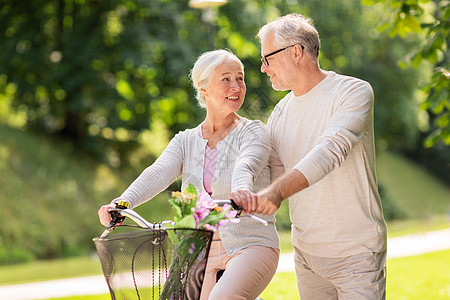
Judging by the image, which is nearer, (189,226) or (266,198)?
(189,226)

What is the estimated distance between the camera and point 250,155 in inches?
119

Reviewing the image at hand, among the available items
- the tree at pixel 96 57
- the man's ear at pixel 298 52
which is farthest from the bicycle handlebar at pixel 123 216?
the tree at pixel 96 57

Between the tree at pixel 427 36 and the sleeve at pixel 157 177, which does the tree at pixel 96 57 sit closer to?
the tree at pixel 427 36

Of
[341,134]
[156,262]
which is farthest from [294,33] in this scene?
[156,262]

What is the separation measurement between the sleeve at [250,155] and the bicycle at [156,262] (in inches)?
13.6

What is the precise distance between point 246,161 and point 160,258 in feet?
2.39

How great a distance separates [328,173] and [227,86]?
2.39ft

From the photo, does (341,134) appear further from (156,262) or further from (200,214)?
(156,262)

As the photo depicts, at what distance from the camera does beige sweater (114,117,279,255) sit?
304cm

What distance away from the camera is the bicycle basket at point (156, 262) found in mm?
2426

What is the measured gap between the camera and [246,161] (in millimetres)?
2990

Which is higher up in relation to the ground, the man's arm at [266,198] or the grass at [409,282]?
the man's arm at [266,198]

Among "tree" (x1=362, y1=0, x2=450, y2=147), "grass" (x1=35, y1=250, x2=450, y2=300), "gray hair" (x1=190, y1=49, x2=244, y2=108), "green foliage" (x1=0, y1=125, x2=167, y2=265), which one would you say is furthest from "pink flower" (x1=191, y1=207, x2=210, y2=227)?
"green foliage" (x1=0, y1=125, x2=167, y2=265)

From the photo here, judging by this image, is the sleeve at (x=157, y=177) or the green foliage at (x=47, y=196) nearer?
the sleeve at (x=157, y=177)
